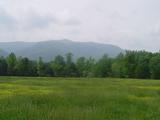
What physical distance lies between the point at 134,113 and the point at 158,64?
98.7 metres

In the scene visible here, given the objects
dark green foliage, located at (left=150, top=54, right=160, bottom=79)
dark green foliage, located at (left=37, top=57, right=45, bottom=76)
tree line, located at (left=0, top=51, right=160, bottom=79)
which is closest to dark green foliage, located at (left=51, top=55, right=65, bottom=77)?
tree line, located at (left=0, top=51, right=160, bottom=79)

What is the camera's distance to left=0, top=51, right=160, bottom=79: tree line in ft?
386

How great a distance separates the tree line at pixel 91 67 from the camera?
386 ft

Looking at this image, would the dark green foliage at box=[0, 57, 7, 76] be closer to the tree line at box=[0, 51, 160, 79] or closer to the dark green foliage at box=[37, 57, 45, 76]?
the tree line at box=[0, 51, 160, 79]

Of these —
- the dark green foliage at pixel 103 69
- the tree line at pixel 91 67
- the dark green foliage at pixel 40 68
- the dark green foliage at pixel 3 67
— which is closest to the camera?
the dark green foliage at pixel 3 67

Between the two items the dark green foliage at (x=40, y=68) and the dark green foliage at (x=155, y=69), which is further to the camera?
the dark green foliage at (x=40, y=68)

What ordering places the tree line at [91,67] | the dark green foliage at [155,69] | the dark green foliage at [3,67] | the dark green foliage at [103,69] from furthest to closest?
the dark green foliage at [103,69] < the tree line at [91,67] < the dark green foliage at [3,67] < the dark green foliage at [155,69]

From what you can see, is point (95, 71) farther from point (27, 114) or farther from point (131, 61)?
point (27, 114)

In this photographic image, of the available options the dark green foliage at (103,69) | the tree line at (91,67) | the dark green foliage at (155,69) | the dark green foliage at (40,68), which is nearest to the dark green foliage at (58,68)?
the tree line at (91,67)

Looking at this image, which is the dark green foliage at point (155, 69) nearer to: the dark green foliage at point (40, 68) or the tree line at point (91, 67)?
the tree line at point (91, 67)

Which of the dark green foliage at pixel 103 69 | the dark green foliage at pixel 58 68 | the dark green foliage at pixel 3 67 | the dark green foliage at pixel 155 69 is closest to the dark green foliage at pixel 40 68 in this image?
the dark green foliage at pixel 58 68

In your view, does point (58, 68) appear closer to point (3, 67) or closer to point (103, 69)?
point (103, 69)

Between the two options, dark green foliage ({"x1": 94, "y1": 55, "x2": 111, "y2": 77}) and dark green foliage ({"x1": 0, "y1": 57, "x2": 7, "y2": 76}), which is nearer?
dark green foliage ({"x1": 0, "y1": 57, "x2": 7, "y2": 76})

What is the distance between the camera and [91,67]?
142m
